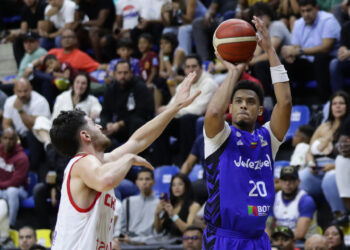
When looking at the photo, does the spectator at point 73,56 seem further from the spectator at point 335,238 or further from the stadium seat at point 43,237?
the spectator at point 335,238

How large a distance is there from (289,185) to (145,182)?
6.81ft

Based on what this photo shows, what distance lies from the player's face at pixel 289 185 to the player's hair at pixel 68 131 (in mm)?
4813

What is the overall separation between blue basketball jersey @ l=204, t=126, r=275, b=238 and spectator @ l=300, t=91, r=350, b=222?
419 centimetres

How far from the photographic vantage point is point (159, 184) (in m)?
11.6

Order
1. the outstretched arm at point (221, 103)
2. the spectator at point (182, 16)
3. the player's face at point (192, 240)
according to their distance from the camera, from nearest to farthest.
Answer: the outstretched arm at point (221, 103) < the player's face at point (192, 240) < the spectator at point (182, 16)

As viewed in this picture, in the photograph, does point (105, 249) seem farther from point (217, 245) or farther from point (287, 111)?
point (287, 111)

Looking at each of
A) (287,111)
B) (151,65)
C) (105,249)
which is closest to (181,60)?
(151,65)

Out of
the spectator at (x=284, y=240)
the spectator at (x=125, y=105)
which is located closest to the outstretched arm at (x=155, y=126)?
the spectator at (x=284, y=240)

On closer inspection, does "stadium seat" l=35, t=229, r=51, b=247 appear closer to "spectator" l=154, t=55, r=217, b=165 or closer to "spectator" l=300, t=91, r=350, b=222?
"spectator" l=154, t=55, r=217, b=165

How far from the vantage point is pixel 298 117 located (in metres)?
11.6

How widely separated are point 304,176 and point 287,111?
4.42m

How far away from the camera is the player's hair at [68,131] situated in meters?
5.17

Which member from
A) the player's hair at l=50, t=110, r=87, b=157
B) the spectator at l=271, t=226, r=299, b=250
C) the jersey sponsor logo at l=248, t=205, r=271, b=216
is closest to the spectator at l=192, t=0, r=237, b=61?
the spectator at l=271, t=226, r=299, b=250

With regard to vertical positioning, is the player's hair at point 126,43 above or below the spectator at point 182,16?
below
